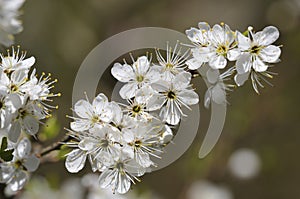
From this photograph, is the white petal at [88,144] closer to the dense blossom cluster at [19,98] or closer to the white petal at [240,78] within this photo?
the dense blossom cluster at [19,98]

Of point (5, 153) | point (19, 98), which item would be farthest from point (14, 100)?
point (5, 153)

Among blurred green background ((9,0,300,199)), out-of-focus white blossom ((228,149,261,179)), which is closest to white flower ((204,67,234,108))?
blurred green background ((9,0,300,199))

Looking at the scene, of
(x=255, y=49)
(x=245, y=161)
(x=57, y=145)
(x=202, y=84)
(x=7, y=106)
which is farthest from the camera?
(x=202, y=84)

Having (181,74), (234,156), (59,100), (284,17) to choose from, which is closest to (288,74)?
(284,17)

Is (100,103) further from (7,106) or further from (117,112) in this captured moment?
(7,106)

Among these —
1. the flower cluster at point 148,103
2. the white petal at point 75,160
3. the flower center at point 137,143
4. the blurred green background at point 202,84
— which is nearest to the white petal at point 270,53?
the flower cluster at point 148,103
